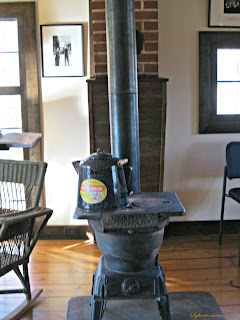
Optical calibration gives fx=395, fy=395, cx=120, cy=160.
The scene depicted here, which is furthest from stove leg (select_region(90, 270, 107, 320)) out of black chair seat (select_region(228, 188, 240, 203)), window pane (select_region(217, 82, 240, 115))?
window pane (select_region(217, 82, 240, 115))

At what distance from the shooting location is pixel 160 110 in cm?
267

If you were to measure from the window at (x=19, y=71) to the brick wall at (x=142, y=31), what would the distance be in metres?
0.59

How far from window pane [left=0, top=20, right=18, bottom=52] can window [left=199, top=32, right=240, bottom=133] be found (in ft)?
4.58

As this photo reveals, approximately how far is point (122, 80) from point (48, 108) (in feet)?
4.27

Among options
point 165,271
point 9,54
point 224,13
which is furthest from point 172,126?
point 9,54

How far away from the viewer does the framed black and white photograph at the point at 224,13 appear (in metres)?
2.89

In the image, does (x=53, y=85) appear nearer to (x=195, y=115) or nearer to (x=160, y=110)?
(x=160, y=110)

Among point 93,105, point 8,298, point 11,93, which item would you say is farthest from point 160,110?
point 8,298

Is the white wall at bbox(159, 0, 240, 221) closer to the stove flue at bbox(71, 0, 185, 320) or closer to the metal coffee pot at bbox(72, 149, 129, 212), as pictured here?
the stove flue at bbox(71, 0, 185, 320)

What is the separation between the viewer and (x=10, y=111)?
3.08 meters

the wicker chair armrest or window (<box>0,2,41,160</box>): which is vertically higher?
window (<box>0,2,41,160</box>)

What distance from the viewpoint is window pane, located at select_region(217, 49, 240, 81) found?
299 cm

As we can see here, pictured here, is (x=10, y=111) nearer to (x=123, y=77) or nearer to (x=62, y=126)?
(x=62, y=126)

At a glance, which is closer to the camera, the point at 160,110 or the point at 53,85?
the point at 160,110
